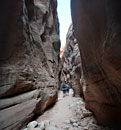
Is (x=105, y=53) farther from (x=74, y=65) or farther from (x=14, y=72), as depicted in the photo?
(x=74, y=65)

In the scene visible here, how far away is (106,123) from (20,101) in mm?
2962

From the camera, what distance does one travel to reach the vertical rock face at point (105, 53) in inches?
53.5

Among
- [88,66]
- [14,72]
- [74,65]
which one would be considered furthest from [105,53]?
[74,65]

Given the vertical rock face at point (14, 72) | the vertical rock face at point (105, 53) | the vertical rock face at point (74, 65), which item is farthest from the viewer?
the vertical rock face at point (74, 65)

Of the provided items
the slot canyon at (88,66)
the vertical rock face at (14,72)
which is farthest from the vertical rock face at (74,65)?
the vertical rock face at (14,72)

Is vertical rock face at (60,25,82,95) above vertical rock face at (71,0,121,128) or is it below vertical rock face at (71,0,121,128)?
above

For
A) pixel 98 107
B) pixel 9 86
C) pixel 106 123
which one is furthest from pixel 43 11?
pixel 106 123

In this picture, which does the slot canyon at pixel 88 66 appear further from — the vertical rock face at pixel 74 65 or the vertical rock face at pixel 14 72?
the vertical rock face at pixel 74 65

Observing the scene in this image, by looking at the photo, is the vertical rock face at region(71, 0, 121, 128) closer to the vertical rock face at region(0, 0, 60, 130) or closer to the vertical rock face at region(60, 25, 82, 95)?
the vertical rock face at region(0, 0, 60, 130)

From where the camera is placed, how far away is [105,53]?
61.9 inches

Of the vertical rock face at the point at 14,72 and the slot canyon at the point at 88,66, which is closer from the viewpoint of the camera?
the slot canyon at the point at 88,66

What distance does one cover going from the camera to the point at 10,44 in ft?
8.95

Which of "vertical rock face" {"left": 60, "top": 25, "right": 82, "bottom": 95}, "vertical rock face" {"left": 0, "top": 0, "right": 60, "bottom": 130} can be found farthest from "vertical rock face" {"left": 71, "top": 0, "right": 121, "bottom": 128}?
"vertical rock face" {"left": 60, "top": 25, "right": 82, "bottom": 95}

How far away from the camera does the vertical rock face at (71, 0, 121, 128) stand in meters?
1.36
